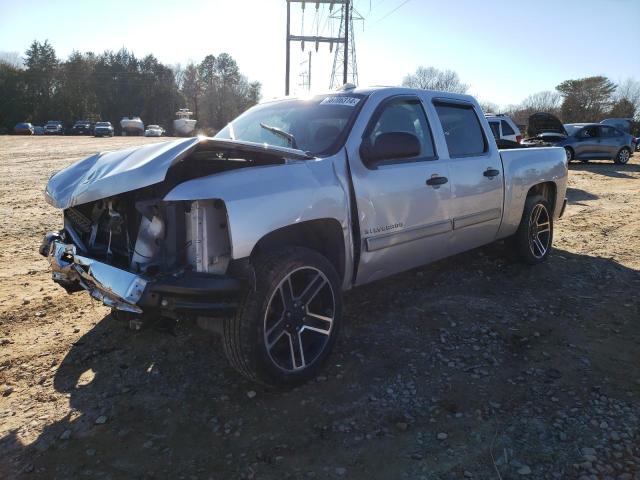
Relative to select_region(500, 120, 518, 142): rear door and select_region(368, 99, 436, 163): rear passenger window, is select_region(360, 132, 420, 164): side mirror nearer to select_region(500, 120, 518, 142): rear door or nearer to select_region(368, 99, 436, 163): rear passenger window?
select_region(368, 99, 436, 163): rear passenger window

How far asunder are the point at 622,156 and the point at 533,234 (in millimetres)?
18378

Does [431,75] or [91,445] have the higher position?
[431,75]

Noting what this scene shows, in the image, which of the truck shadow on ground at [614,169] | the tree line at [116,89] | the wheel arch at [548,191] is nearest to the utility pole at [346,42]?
the truck shadow on ground at [614,169]

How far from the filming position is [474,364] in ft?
11.4

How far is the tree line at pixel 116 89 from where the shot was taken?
69.2 meters

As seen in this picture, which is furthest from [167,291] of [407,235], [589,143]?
[589,143]

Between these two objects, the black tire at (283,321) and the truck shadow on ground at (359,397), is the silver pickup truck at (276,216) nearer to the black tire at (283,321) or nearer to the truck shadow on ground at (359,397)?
the black tire at (283,321)

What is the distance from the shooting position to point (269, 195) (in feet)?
9.35

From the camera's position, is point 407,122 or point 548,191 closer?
point 407,122

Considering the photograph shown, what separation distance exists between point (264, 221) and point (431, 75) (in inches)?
2295

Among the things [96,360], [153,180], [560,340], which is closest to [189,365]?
[96,360]

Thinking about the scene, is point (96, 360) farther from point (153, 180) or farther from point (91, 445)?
point (153, 180)

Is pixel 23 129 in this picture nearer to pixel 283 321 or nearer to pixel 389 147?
pixel 389 147

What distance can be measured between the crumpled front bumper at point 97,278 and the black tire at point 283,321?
0.55m
